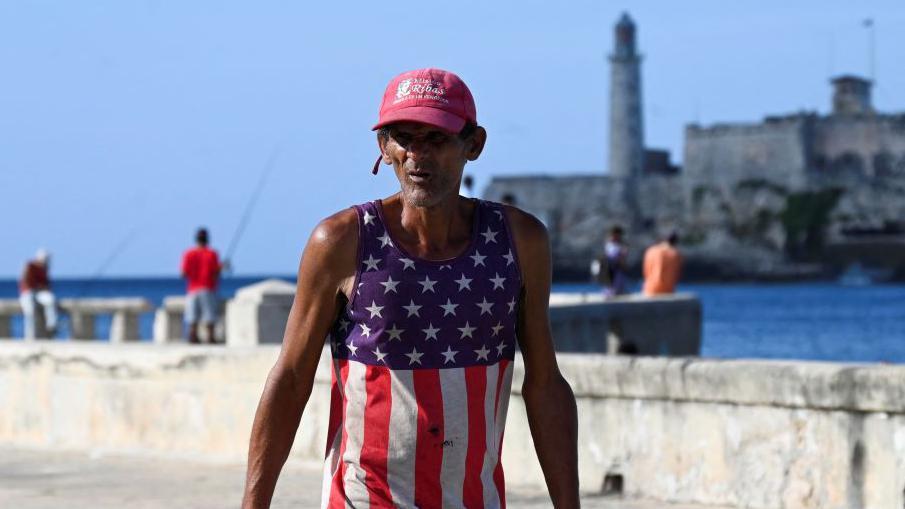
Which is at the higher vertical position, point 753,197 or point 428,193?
point 753,197

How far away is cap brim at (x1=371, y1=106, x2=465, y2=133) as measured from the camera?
10.5 ft

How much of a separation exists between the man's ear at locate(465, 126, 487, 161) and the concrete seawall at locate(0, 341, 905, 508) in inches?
147

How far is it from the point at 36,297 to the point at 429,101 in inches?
725

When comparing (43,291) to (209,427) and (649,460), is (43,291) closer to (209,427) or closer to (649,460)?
(209,427)

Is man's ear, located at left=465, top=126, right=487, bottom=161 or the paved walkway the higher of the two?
man's ear, located at left=465, top=126, right=487, bottom=161

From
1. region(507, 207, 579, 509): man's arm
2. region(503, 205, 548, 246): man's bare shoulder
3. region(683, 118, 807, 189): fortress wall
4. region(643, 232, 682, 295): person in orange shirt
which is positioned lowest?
region(507, 207, 579, 509): man's arm

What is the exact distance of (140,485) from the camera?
26.8 feet

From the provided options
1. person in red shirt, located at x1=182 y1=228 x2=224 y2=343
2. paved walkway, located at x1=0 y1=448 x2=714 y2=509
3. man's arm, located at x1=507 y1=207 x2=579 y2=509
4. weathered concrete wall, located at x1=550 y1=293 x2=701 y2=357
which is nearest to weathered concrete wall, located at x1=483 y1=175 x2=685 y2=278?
weathered concrete wall, located at x1=550 y1=293 x2=701 y2=357

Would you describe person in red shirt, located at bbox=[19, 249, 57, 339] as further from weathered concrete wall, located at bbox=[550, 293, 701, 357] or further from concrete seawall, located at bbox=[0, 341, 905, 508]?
concrete seawall, located at bbox=[0, 341, 905, 508]

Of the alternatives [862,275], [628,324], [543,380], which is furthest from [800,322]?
[543,380]

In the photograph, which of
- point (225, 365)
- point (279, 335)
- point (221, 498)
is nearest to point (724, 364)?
point (221, 498)

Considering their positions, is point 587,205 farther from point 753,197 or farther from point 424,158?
point 424,158

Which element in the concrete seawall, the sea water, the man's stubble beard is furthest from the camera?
the sea water

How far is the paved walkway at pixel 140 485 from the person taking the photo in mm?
7523
